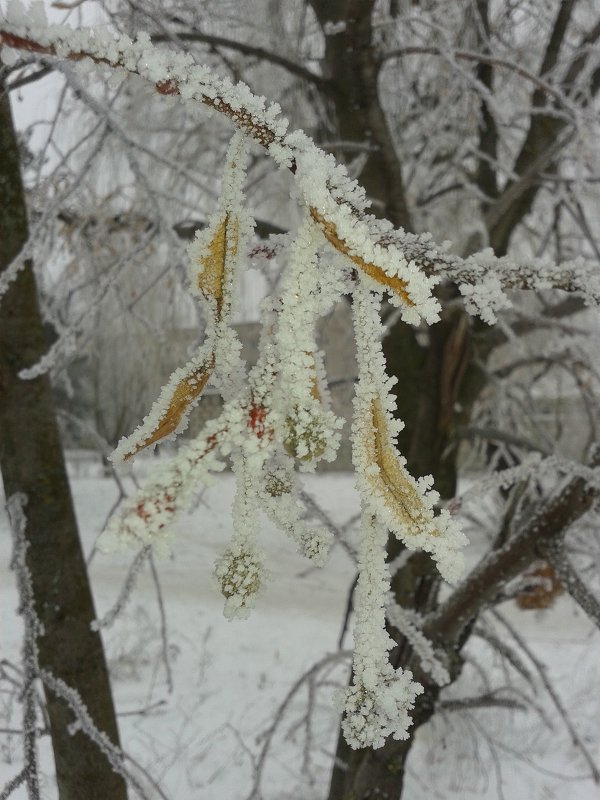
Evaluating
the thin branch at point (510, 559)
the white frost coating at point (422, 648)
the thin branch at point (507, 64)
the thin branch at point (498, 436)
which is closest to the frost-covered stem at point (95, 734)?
the white frost coating at point (422, 648)

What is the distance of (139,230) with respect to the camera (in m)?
1.99

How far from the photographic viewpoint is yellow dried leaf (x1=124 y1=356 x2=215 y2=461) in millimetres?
225

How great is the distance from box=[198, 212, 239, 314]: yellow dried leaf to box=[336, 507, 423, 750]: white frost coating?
90 mm

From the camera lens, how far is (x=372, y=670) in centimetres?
22

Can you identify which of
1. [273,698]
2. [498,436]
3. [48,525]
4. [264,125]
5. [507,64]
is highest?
[507,64]

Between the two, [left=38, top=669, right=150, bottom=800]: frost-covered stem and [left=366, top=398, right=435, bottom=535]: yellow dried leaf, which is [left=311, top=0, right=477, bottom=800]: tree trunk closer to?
[left=38, top=669, right=150, bottom=800]: frost-covered stem

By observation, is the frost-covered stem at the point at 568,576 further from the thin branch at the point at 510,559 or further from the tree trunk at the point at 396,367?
the tree trunk at the point at 396,367

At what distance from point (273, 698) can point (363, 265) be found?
8.61 ft

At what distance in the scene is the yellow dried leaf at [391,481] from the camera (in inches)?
8.1

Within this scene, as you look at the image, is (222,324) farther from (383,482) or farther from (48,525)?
(48,525)

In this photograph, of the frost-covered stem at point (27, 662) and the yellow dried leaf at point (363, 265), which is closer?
the yellow dried leaf at point (363, 265)

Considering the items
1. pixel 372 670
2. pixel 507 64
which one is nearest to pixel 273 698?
pixel 507 64

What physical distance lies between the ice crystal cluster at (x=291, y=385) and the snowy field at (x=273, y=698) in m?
0.99

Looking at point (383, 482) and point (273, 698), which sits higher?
point (383, 482)
